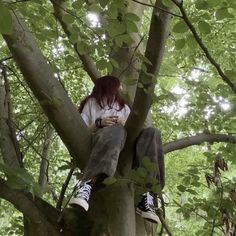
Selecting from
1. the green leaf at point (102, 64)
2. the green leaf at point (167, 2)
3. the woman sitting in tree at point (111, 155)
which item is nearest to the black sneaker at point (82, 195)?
the woman sitting in tree at point (111, 155)

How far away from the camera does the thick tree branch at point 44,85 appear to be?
2477mm

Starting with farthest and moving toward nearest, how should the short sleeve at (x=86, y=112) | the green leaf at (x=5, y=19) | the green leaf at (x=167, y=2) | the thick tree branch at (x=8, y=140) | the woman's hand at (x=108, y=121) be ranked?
1. the short sleeve at (x=86, y=112)
2. the woman's hand at (x=108, y=121)
3. the thick tree branch at (x=8, y=140)
4. the green leaf at (x=167, y=2)
5. the green leaf at (x=5, y=19)

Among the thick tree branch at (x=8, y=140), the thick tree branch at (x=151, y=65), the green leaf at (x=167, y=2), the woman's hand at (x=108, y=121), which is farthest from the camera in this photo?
the woman's hand at (x=108, y=121)

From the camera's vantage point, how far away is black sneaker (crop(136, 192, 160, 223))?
249 centimetres

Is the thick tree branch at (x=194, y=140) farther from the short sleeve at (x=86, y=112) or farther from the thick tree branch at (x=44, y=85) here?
the thick tree branch at (x=44, y=85)

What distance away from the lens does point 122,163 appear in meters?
2.73

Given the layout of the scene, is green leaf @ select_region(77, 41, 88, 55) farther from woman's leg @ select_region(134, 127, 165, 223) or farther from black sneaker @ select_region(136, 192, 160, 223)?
black sneaker @ select_region(136, 192, 160, 223)

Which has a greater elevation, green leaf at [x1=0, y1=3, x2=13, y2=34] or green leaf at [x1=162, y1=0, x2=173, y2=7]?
green leaf at [x1=162, y1=0, x2=173, y2=7]

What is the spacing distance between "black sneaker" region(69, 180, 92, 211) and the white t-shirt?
726 millimetres

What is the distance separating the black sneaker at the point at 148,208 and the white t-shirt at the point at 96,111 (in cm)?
75

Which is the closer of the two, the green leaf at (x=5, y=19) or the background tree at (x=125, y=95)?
the green leaf at (x=5, y=19)

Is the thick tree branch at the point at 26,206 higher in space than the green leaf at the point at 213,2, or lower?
lower

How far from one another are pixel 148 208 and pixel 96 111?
94 cm

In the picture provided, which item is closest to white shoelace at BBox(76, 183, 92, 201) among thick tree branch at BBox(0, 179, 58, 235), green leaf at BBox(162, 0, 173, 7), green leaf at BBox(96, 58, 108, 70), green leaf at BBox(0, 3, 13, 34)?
thick tree branch at BBox(0, 179, 58, 235)
